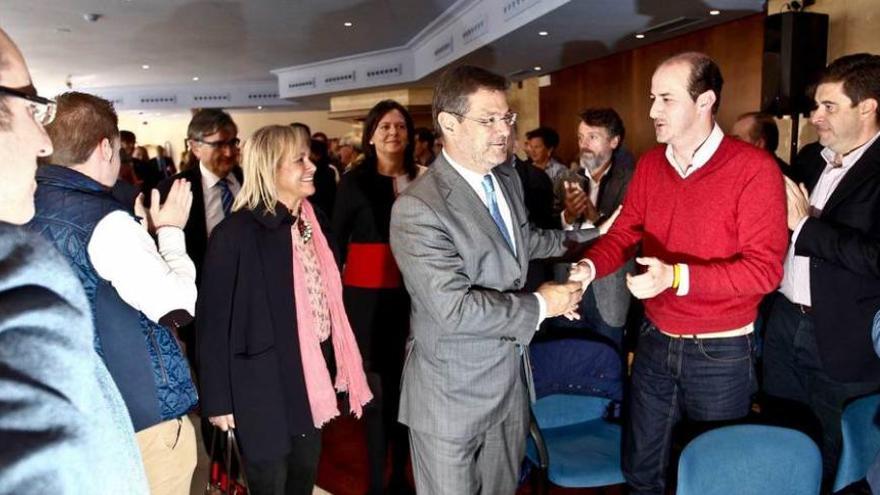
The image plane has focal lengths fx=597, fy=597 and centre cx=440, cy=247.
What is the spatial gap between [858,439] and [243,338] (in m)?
1.88

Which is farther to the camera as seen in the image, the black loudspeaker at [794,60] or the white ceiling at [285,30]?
the white ceiling at [285,30]

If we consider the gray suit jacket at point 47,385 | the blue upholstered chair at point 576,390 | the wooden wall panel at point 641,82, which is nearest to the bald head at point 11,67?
the gray suit jacket at point 47,385

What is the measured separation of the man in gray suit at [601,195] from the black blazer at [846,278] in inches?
29.4

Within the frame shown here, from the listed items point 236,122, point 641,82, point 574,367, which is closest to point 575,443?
point 574,367

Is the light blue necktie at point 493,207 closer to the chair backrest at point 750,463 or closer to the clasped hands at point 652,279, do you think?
the clasped hands at point 652,279

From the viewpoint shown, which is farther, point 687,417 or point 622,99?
point 622,99

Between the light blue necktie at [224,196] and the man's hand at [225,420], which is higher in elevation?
the light blue necktie at [224,196]

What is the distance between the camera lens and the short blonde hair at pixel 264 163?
1989 millimetres

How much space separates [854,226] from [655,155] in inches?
27.5

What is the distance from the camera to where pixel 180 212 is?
176 centimetres

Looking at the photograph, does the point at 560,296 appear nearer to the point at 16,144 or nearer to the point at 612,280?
the point at 612,280

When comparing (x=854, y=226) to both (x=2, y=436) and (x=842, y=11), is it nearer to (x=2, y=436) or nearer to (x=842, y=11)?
(x=2, y=436)

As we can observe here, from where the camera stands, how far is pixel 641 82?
26.0 ft

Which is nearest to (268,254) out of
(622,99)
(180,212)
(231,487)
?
(180,212)
